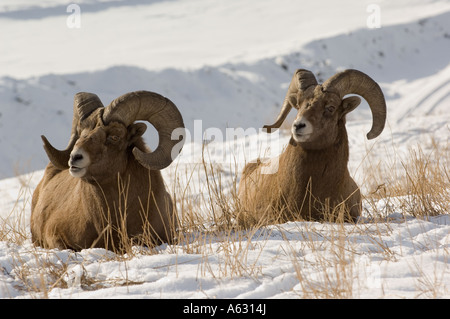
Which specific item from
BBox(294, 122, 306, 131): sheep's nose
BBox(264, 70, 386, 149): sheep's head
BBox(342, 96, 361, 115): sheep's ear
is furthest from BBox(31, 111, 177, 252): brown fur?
BBox(342, 96, 361, 115): sheep's ear

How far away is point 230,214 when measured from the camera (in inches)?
280

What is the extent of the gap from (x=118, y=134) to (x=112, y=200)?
2.12 feet

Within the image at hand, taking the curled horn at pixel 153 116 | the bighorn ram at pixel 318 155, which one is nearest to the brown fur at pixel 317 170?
the bighorn ram at pixel 318 155

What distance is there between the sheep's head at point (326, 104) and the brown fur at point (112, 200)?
1.65 metres

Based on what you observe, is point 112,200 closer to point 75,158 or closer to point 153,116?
point 75,158

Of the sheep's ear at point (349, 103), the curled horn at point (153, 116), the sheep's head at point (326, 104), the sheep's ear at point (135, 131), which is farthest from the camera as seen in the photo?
the sheep's ear at point (349, 103)

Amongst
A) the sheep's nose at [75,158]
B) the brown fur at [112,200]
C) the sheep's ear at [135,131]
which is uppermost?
the sheep's ear at [135,131]

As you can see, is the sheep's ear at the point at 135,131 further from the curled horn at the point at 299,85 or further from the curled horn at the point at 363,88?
the curled horn at the point at 363,88

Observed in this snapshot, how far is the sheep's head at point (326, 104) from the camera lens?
720 centimetres

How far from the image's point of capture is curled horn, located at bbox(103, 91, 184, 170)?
6.43m

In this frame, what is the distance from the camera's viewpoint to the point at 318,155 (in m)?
7.45

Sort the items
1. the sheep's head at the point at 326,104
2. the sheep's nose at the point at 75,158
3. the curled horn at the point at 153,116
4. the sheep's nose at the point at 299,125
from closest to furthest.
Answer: the sheep's nose at the point at 75,158
the curled horn at the point at 153,116
the sheep's nose at the point at 299,125
the sheep's head at the point at 326,104

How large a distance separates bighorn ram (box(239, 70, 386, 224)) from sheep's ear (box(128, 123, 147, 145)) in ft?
4.58
